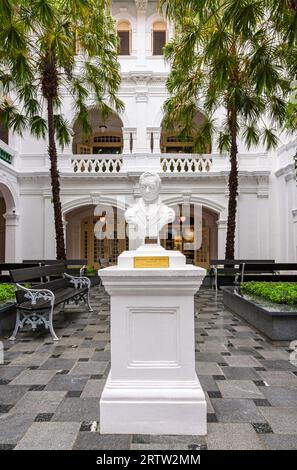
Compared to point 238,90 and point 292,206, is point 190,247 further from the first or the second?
point 238,90

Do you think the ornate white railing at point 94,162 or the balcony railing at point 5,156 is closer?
the balcony railing at point 5,156

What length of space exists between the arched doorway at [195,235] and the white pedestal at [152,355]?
15.0 m

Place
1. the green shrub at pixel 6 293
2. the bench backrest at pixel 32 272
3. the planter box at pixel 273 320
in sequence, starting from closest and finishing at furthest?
the planter box at pixel 273 320, the bench backrest at pixel 32 272, the green shrub at pixel 6 293

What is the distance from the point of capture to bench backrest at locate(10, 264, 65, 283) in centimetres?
592

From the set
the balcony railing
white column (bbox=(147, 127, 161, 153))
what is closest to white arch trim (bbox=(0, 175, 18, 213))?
the balcony railing

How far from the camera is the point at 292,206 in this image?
13.8 meters

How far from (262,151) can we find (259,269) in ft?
25.1

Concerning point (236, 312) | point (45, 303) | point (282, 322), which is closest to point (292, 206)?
point (236, 312)

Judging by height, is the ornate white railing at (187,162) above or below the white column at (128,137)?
below

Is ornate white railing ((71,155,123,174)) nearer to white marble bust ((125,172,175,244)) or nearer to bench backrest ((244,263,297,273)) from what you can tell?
bench backrest ((244,263,297,273))

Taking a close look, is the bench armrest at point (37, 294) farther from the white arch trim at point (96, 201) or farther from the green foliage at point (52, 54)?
the white arch trim at point (96, 201)

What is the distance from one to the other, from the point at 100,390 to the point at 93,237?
15.3 meters

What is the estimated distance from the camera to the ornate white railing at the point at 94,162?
1535 cm

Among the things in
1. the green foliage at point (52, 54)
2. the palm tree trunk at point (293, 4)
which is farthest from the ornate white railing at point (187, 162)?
the palm tree trunk at point (293, 4)
